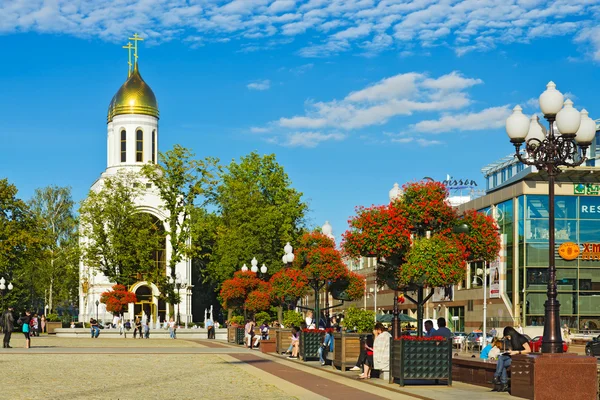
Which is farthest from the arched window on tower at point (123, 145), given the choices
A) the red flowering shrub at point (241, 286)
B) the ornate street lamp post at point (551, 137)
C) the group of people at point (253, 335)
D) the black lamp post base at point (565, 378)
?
the black lamp post base at point (565, 378)

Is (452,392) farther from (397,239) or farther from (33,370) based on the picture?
(33,370)

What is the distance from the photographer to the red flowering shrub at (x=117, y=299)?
238 ft

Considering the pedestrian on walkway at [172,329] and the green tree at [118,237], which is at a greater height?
the green tree at [118,237]

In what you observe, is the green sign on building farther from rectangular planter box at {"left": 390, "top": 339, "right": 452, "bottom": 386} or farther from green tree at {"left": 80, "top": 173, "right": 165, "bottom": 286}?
rectangular planter box at {"left": 390, "top": 339, "right": 452, "bottom": 386}

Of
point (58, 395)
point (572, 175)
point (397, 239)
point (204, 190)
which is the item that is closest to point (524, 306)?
point (572, 175)

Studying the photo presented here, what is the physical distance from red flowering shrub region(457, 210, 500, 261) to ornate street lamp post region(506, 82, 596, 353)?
505 centimetres

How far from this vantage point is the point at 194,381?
21.5 meters

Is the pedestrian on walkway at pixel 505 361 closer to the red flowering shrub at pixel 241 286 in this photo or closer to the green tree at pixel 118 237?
the red flowering shrub at pixel 241 286

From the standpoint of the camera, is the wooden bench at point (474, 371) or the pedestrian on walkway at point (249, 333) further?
the pedestrian on walkway at point (249, 333)

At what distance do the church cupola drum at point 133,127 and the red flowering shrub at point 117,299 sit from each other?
53.3ft

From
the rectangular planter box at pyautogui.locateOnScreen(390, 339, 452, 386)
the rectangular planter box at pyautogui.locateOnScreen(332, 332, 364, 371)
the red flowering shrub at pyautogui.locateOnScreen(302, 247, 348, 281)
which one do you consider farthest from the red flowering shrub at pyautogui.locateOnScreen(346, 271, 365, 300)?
the rectangular planter box at pyautogui.locateOnScreen(390, 339, 452, 386)

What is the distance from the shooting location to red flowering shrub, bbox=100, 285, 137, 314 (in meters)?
72.5

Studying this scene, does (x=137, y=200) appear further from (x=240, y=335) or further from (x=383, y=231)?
(x=383, y=231)

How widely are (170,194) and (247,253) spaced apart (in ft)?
22.9
